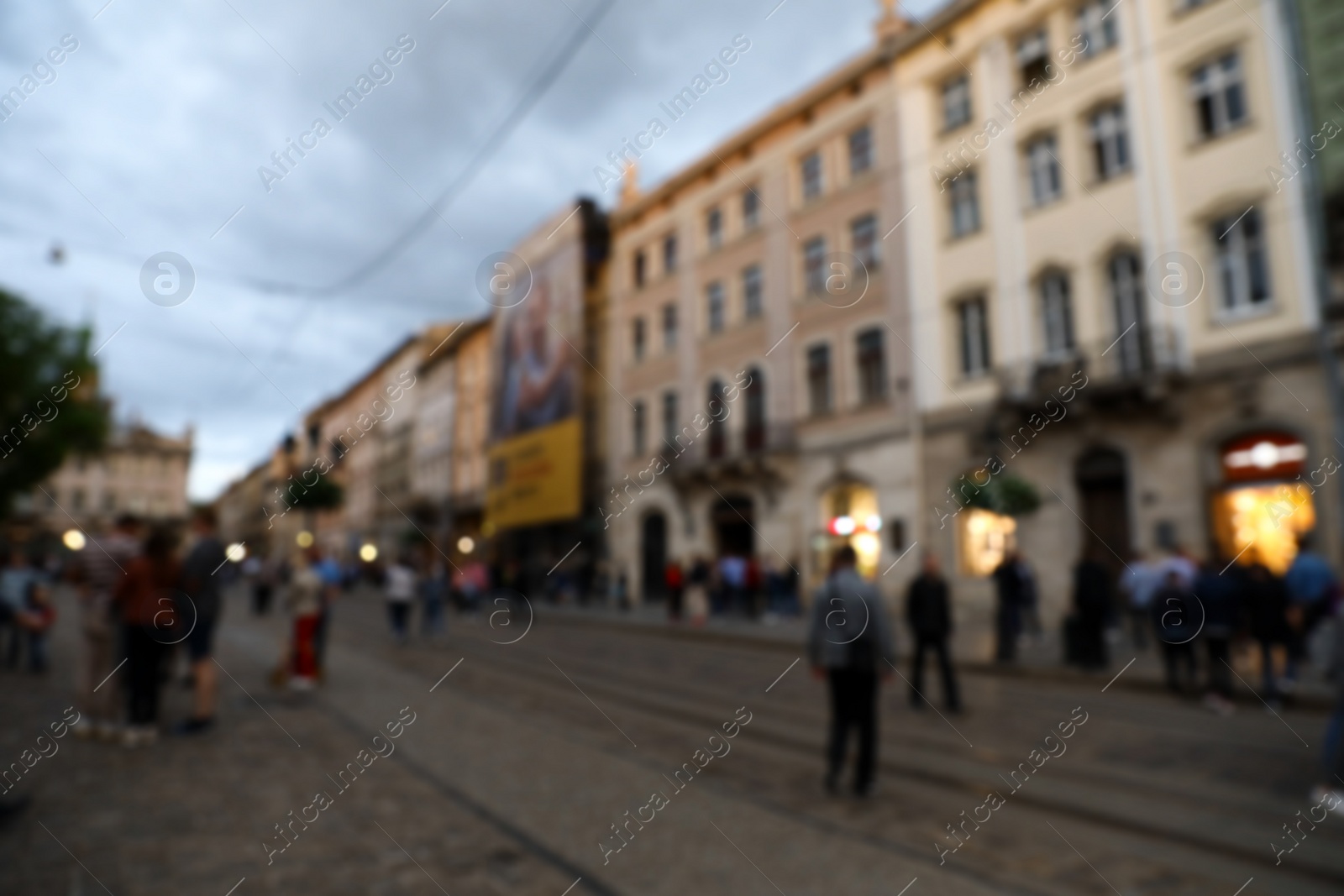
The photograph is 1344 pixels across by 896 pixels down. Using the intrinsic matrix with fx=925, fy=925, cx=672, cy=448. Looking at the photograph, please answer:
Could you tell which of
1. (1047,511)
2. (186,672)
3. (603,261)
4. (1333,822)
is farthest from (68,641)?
(603,261)

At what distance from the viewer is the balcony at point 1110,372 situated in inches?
727

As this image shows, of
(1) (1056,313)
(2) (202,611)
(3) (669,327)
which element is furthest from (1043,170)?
(2) (202,611)

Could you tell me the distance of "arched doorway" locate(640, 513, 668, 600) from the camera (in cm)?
3266

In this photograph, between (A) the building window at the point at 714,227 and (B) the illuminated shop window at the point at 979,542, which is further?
(A) the building window at the point at 714,227

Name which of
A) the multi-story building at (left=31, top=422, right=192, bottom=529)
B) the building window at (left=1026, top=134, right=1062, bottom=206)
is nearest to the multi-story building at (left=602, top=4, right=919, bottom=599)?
the building window at (left=1026, top=134, right=1062, bottom=206)

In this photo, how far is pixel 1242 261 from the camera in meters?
17.9

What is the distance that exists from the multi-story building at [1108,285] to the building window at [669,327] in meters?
10.9

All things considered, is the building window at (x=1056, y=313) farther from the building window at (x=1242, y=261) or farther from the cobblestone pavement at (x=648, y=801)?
the cobblestone pavement at (x=648, y=801)

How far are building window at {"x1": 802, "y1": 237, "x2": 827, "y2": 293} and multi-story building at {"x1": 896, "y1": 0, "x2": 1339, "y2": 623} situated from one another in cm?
330

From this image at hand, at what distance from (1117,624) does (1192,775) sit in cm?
1277

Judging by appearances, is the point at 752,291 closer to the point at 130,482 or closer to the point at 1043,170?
the point at 1043,170

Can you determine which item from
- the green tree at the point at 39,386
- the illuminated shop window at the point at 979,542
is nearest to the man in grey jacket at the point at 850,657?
the illuminated shop window at the point at 979,542

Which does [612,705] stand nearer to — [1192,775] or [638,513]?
[1192,775]

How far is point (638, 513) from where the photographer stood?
33.6 metres
